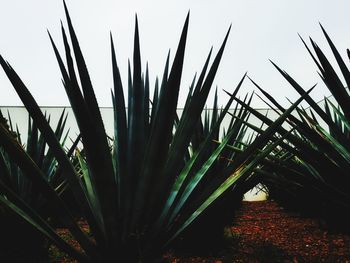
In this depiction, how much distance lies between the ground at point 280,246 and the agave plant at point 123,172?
54cm

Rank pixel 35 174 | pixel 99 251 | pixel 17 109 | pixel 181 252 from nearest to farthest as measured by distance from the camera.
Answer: pixel 35 174, pixel 99 251, pixel 181 252, pixel 17 109

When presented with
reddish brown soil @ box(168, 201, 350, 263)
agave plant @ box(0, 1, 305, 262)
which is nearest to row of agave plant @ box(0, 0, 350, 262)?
agave plant @ box(0, 1, 305, 262)

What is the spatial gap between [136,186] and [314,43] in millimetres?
652

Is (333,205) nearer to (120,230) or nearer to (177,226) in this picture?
(177,226)

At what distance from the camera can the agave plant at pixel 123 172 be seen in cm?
56

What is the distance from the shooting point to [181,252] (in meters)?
1.44

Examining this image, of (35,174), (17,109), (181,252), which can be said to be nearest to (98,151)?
(35,174)

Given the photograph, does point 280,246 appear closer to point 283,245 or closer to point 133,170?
point 283,245

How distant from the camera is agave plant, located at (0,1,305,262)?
562mm

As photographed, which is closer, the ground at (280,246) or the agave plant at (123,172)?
the agave plant at (123,172)

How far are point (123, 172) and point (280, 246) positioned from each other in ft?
3.98

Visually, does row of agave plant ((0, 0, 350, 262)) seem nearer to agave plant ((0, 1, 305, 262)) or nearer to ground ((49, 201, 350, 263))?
agave plant ((0, 1, 305, 262))

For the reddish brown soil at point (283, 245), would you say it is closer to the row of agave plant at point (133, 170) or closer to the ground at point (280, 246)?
the ground at point (280, 246)

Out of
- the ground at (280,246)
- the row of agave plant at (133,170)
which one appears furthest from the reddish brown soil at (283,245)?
the row of agave plant at (133,170)
